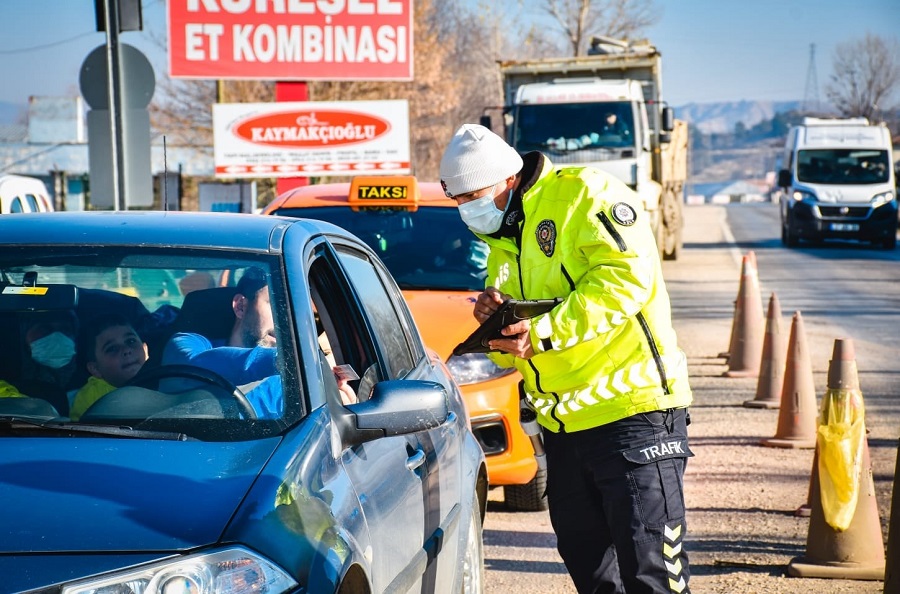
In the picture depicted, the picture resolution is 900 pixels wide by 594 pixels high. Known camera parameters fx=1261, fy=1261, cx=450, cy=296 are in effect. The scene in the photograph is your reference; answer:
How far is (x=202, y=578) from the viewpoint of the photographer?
231 cm

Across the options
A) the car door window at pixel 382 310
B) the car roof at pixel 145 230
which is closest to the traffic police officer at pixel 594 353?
the car door window at pixel 382 310

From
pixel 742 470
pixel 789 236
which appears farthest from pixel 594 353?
pixel 789 236

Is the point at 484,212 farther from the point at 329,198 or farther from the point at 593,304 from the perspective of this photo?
the point at 329,198

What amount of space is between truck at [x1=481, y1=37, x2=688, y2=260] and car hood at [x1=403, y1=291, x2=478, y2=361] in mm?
12400

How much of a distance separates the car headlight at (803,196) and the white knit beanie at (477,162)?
93.4 feet

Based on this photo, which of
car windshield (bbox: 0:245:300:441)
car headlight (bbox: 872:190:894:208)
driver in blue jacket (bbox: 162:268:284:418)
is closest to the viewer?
car windshield (bbox: 0:245:300:441)

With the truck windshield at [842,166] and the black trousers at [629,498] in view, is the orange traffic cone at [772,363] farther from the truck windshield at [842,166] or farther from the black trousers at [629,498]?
the truck windshield at [842,166]

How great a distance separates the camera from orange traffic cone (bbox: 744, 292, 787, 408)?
9781 millimetres

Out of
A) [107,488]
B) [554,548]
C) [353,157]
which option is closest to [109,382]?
[107,488]

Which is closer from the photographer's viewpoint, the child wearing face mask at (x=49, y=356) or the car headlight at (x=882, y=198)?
the child wearing face mask at (x=49, y=356)

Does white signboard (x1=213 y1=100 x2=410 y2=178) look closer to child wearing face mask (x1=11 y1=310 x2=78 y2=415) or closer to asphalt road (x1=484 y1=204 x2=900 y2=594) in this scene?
asphalt road (x1=484 y1=204 x2=900 y2=594)

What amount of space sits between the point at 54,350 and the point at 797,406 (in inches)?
238

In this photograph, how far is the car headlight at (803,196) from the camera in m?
31.1

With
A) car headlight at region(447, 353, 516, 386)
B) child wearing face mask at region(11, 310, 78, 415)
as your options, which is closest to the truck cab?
car headlight at region(447, 353, 516, 386)
